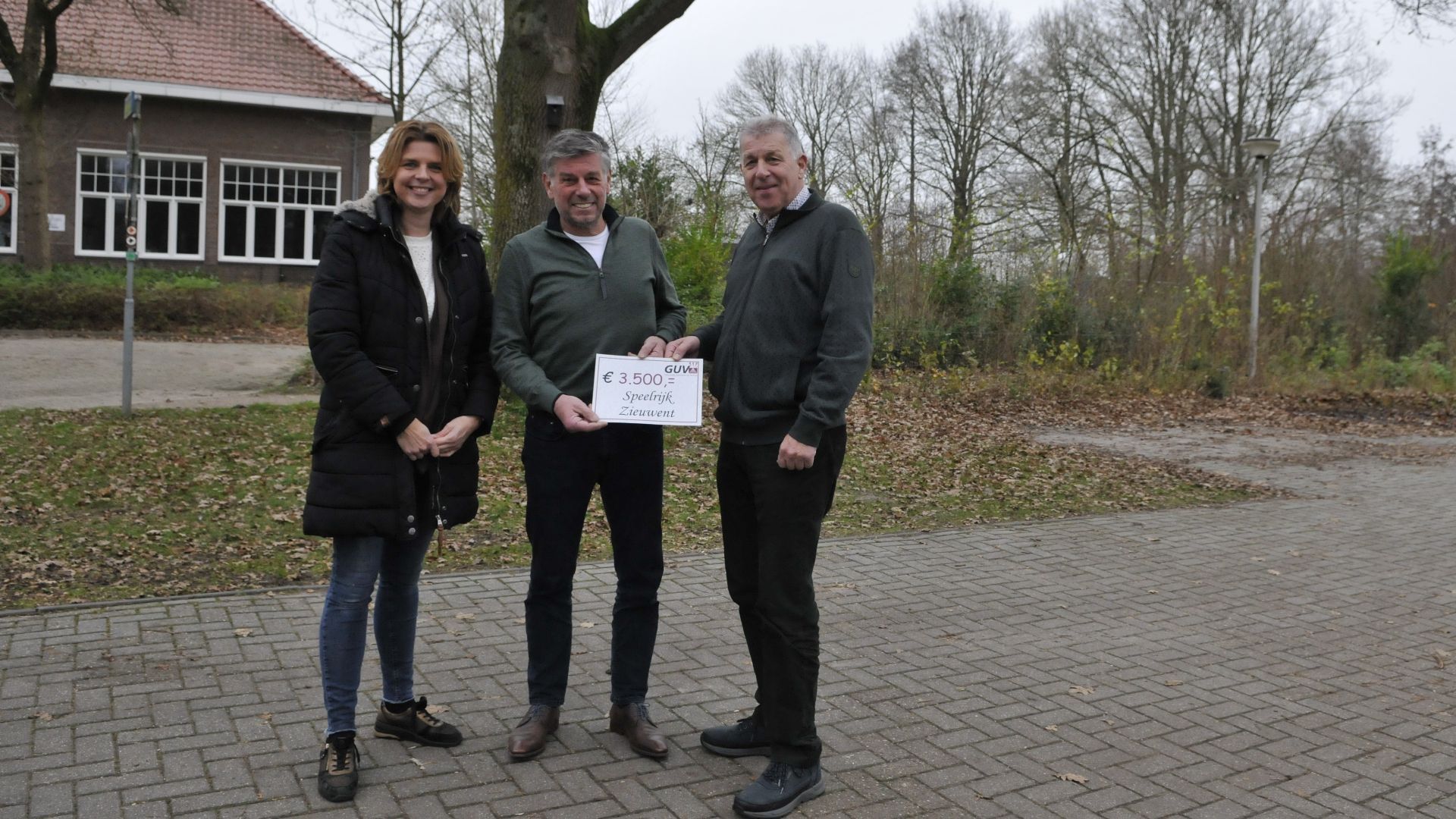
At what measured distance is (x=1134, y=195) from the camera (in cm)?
3388

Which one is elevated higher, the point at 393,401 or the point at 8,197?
the point at 8,197

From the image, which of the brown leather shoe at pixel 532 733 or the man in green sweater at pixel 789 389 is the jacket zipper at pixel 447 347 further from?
the man in green sweater at pixel 789 389

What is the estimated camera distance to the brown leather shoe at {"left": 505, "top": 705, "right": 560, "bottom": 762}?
13.1 feet

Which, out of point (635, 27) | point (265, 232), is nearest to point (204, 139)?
point (265, 232)

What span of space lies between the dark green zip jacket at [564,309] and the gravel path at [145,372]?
390 inches

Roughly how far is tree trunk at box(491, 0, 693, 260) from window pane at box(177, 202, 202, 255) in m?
20.6

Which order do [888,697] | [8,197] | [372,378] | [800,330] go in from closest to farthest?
[372,378] → [800,330] → [888,697] → [8,197]

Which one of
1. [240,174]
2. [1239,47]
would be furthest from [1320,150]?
[240,174]

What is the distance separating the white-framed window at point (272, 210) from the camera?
2844cm

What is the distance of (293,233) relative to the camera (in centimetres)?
2911

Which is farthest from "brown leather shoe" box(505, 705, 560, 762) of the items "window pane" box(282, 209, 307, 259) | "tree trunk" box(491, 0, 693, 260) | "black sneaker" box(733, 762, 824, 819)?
"window pane" box(282, 209, 307, 259)

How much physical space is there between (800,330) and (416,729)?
1954 millimetres

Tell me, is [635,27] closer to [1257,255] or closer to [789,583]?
[789,583]

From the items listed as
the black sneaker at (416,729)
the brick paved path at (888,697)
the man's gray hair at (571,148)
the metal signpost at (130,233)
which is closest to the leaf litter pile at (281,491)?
the metal signpost at (130,233)
